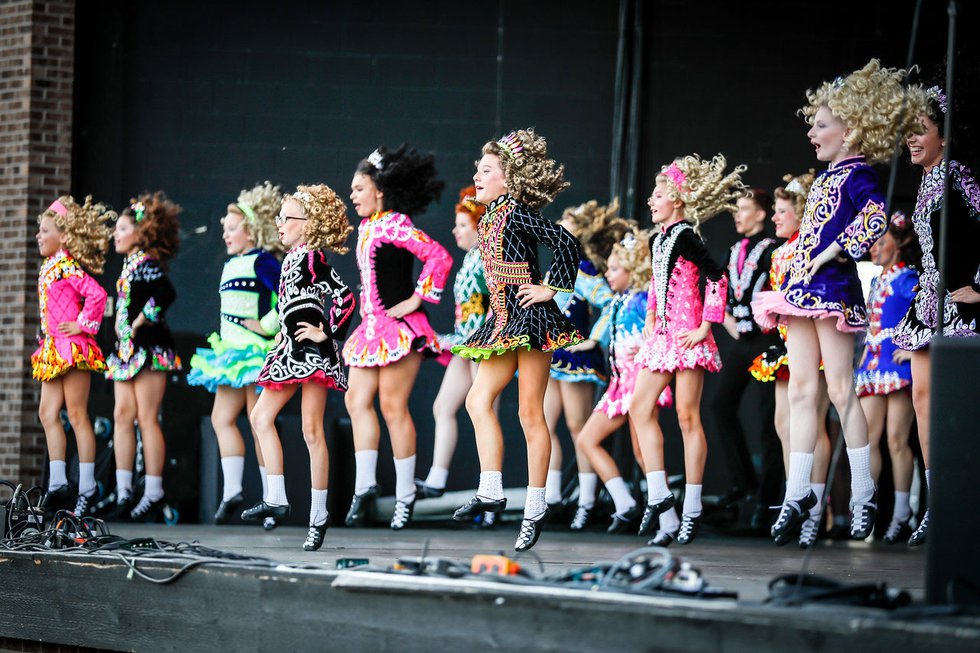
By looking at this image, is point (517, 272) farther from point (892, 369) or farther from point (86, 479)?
point (86, 479)

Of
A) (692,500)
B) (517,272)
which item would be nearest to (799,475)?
(692,500)

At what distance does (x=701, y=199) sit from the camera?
6422 millimetres

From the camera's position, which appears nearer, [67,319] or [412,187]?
[412,187]

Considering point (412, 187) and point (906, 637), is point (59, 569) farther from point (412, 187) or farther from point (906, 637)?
point (906, 637)

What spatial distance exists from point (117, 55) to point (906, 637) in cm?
753

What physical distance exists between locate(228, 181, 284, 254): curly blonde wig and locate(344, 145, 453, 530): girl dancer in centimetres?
88

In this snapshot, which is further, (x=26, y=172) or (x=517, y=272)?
(x=26, y=172)

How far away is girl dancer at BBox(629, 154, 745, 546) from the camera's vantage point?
6.19m

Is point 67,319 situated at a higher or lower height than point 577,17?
lower

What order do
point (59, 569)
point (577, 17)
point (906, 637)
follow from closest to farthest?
point (906, 637) < point (59, 569) < point (577, 17)

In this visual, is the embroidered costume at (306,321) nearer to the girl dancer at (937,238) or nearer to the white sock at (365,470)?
the white sock at (365,470)

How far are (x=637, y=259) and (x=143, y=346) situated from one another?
293 cm

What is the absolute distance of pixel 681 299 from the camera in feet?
20.8

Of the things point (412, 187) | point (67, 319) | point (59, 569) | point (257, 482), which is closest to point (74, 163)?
point (67, 319)
